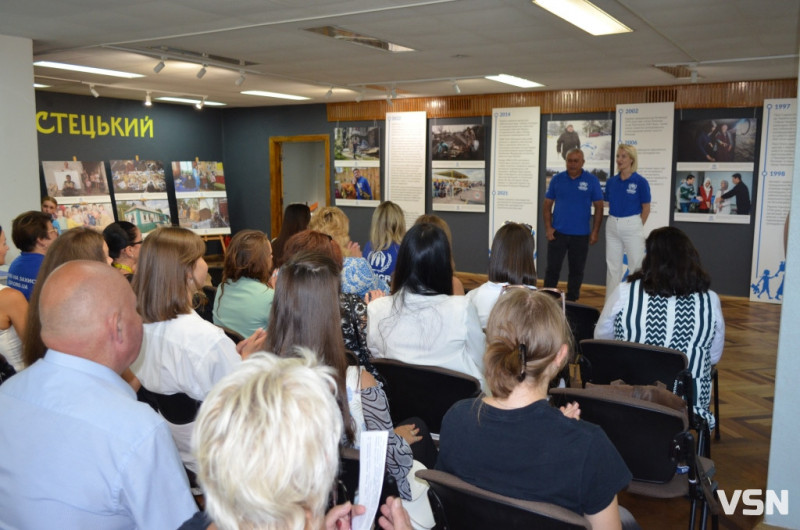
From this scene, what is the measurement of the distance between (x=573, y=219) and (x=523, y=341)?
236 inches

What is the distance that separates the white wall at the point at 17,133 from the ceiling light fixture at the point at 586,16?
448 cm

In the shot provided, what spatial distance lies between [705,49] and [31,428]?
6.60 metres

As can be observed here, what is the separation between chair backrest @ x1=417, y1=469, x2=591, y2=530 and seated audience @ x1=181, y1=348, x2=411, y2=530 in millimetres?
596

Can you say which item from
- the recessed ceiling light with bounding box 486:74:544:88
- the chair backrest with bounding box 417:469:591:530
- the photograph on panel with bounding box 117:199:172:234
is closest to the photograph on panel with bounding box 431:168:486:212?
the recessed ceiling light with bounding box 486:74:544:88

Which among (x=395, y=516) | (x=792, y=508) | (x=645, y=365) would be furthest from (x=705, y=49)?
(x=395, y=516)

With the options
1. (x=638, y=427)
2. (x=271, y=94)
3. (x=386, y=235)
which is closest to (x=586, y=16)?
(x=386, y=235)

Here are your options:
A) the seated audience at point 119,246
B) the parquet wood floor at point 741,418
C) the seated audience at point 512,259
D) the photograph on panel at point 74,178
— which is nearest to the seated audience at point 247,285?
the seated audience at point 512,259

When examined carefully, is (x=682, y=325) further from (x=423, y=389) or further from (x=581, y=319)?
(x=423, y=389)

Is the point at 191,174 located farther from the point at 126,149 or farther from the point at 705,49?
the point at 705,49

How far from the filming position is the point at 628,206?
7.43m

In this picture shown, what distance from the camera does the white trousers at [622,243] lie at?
7453mm

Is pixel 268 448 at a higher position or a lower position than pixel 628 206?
lower

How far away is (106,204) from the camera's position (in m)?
10.8

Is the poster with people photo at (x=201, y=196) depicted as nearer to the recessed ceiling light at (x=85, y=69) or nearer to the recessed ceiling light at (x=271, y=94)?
the recessed ceiling light at (x=271, y=94)
